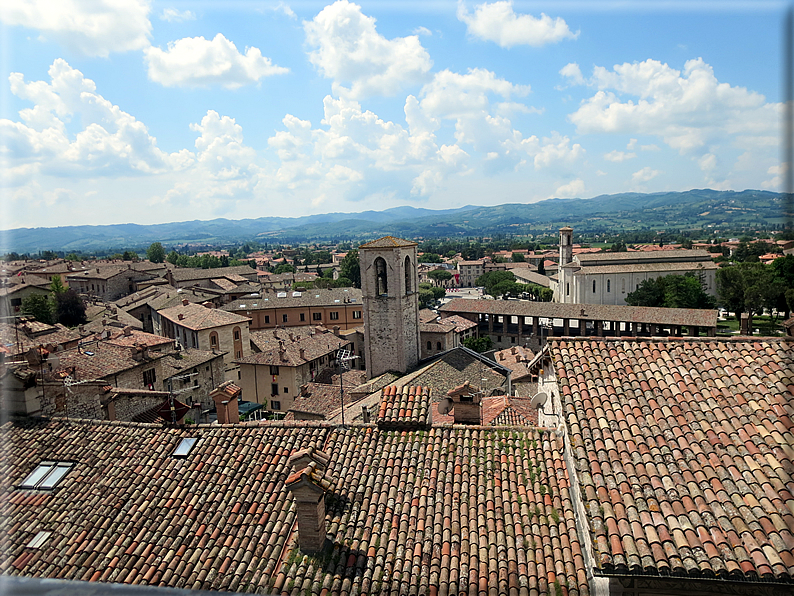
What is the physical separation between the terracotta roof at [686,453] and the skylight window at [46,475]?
7645 millimetres

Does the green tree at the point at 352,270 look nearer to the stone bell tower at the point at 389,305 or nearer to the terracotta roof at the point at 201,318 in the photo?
the terracotta roof at the point at 201,318

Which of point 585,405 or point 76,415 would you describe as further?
point 76,415

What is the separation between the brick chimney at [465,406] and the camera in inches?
389

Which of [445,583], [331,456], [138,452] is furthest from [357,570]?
[138,452]

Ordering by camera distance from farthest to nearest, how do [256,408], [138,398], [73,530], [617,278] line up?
[617,278], [256,408], [138,398], [73,530]

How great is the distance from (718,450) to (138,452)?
8238mm

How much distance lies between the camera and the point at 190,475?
307 inches

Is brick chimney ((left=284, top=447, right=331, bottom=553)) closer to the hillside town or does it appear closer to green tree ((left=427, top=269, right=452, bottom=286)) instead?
the hillside town

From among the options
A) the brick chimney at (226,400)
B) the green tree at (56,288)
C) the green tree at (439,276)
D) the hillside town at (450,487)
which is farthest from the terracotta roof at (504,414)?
the green tree at (439,276)

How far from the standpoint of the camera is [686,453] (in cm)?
518

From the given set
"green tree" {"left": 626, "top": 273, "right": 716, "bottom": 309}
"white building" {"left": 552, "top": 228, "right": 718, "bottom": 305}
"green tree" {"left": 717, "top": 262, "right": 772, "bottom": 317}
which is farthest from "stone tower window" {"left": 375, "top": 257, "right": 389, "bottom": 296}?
"white building" {"left": 552, "top": 228, "right": 718, "bottom": 305}

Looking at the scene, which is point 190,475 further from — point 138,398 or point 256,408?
point 256,408

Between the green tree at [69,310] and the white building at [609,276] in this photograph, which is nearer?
the green tree at [69,310]

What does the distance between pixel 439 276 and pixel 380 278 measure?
75.6 meters
